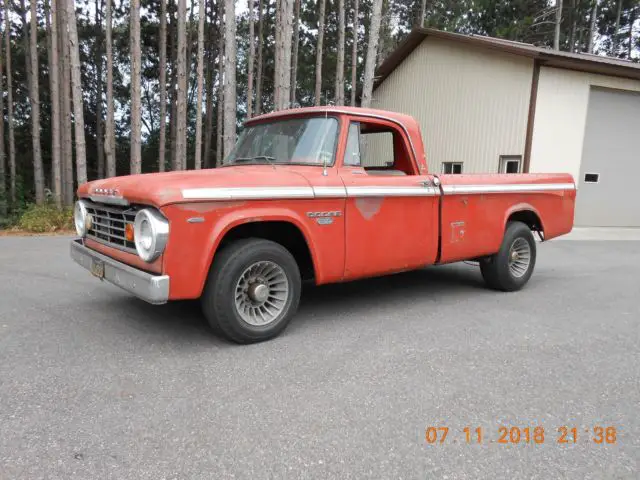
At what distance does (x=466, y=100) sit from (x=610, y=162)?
15.2 ft

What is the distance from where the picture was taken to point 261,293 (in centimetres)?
355

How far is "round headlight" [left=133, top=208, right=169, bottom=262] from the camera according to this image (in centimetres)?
301

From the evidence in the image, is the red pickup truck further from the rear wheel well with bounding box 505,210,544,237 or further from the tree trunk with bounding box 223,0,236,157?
the tree trunk with bounding box 223,0,236,157

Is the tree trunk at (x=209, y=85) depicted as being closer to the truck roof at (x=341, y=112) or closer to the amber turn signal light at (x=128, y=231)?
the truck roof at (x=341, y=112)

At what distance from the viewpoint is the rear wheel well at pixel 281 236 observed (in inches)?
144

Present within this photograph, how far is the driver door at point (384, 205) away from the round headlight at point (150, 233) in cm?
159

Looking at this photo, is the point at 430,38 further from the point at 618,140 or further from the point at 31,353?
the point at 31,353

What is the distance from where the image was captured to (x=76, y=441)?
2.22 m

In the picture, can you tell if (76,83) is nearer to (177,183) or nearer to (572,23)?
(177,183)

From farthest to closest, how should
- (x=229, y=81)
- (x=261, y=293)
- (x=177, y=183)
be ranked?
(x=229, y=81) → (x=261, y=293) → (x=177, y=183)

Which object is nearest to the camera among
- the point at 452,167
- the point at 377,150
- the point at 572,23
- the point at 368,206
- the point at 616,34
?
the point at 368,206

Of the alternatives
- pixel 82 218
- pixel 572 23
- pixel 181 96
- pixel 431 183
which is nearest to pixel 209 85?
pixel 181 96

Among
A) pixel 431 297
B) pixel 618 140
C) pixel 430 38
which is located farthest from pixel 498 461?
pixel 430 38

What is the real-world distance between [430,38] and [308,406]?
52.3 feet
